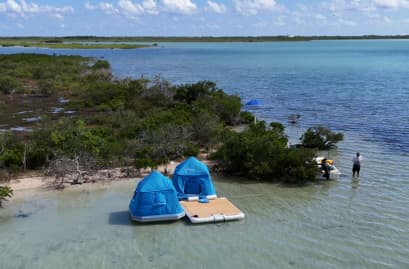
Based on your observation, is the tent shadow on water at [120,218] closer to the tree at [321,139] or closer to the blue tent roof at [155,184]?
the blue tent roof at [155,184]

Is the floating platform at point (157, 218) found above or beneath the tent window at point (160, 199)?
beneath

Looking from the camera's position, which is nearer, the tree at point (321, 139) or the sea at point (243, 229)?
the sea at point (243, 229)

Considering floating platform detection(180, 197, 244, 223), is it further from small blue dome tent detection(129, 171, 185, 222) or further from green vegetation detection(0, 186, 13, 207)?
green vegetation detection(0, 186, 13, 207)

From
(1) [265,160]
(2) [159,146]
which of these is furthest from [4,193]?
(1) [265,160]

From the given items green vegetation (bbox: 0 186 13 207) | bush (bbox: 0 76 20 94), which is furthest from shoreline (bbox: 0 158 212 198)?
bush (bbox: 0 76 20 94)

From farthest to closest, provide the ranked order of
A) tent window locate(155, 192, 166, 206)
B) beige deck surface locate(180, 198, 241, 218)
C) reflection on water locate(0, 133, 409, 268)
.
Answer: beige deck surface locate(180, 198, 241, 218)
tent window locate(155, 192, 166, 206)
reflection on water locate(0, 133, 409, 268)

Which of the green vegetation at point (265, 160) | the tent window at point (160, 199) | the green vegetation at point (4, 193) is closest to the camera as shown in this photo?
the tent window at point (160, 199)

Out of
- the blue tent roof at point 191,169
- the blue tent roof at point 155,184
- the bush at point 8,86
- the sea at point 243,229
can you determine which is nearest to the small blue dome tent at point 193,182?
the blue tent roof at point 191,169
